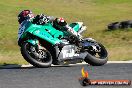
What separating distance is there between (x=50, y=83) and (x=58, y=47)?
3.32m

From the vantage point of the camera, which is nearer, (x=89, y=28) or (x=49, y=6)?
(x=89, y=28)

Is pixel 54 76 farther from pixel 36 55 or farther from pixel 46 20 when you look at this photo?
pixel 46 20

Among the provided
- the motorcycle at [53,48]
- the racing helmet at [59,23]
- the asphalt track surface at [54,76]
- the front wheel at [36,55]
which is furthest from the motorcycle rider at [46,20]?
the asphalt track surface at [54,76]

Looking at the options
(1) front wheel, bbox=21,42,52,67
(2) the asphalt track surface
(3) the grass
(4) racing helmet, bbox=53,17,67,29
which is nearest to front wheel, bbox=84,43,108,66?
(2) the asphalt track surface

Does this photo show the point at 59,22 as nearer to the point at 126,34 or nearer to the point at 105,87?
the point at 105,87

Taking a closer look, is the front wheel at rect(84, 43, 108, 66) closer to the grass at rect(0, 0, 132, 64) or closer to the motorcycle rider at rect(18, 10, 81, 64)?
the motorcycle rider at rect(18, 10, 81, 64)

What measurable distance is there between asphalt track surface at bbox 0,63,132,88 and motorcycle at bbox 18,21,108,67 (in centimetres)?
63

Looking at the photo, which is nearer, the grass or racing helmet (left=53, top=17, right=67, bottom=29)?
racing helmet (left=53, top=17, right=67, bottom=29)

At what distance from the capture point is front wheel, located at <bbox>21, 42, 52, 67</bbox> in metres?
11.6

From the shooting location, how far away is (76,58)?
12.5 m

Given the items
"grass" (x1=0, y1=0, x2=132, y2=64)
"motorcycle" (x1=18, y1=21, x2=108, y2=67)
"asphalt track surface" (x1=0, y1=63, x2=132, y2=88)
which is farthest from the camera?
"grass" (x1=0, y1=0, x2=132, y2=64)

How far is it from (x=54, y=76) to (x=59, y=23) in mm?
2693

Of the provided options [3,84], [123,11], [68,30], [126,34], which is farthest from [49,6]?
[3,84]

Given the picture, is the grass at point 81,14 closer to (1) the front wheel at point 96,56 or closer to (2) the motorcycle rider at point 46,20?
(1) the front wheel at point 96,56
